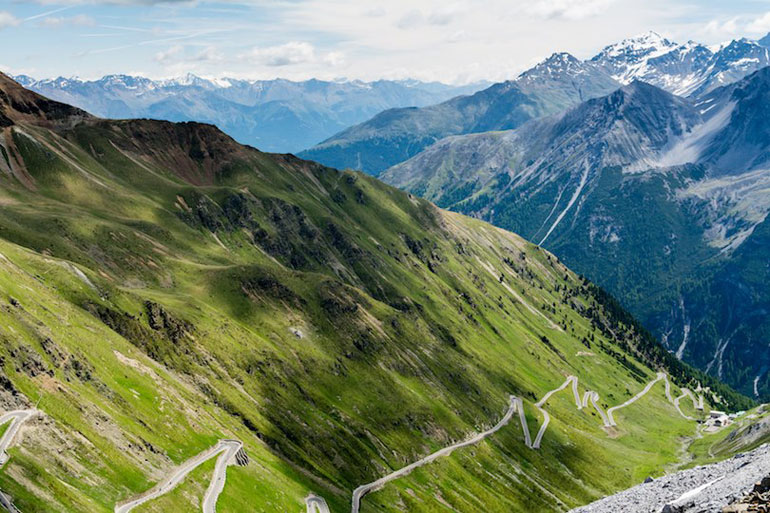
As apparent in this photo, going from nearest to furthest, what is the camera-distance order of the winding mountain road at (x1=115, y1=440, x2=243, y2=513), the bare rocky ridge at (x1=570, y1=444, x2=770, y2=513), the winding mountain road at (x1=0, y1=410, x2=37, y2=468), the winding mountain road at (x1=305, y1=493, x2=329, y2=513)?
the bare rocky ridge at (x1=570, y1=444, x2=770, y2=513) < the winding mountain road at (x1=0, y1=410, x2=37, y2=468) < the winding mountain road at (x1=115, y1=440, x2=243, y2=513) < the winding mountain road at (x1=305, y1=493, x2=329, y2=513)

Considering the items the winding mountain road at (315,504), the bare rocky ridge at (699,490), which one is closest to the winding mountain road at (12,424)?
the winding mountain road at (315,504)

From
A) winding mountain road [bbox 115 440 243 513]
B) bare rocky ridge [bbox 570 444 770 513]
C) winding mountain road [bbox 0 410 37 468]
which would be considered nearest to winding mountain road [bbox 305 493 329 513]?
winding mountain road [bbox 115 440 243 513]

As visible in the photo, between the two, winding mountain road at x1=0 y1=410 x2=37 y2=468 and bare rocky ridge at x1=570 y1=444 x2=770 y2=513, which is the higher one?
winding mountain road at x1=0 y1=410 x2=37 y2=468

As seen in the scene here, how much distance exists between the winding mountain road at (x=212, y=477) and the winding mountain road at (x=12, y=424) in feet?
62.2

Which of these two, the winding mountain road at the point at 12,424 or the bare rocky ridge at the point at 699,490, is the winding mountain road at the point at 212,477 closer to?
the winding mountain road at the point at 12,424

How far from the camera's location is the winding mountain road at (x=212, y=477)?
106 meters

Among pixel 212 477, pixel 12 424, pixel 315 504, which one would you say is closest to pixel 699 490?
pixel 212 477

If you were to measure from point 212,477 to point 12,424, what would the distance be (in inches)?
1598

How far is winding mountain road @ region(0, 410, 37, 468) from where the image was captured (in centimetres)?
9340

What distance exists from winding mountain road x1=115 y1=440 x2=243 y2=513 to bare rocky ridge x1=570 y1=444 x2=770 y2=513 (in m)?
69.4

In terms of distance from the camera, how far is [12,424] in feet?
331

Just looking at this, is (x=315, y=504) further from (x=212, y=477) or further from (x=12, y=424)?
(x=12, y=424)

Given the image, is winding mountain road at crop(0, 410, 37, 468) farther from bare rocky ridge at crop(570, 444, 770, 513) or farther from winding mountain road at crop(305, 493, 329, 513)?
bare rocky ridge at crop(570, 444, 770, 513)

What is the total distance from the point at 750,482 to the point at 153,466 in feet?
326
